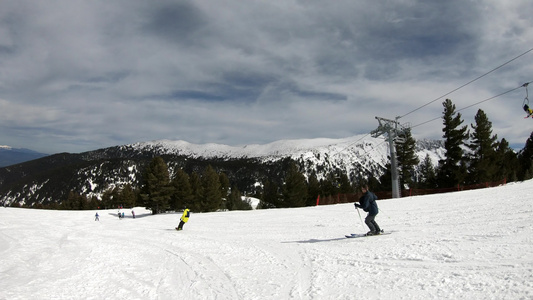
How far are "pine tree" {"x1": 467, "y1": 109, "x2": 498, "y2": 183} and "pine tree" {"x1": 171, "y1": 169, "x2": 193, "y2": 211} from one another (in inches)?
1969

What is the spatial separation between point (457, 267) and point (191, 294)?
5833 millimetres

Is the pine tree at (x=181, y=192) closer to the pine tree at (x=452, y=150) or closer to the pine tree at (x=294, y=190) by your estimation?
the pine tree at (x=294, y=190)

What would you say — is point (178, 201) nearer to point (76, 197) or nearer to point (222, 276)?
point (222, 276)

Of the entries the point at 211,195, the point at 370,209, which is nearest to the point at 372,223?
the point at 370,209

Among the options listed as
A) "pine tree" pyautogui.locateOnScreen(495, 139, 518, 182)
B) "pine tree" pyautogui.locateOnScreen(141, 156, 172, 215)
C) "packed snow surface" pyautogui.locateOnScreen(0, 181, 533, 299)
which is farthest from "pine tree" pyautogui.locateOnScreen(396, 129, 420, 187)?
"pine tree" pyautogui.locateOnScreen(141, 156, 172, 215)

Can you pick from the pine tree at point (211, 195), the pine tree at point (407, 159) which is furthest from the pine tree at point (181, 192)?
the pine tree at point (407, 159)

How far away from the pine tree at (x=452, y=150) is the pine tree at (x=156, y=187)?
46.8 m

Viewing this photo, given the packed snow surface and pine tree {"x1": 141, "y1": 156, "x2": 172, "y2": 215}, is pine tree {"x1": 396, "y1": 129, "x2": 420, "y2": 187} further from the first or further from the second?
pine tree {"x1": 141, "y1": 156, "x2": 172, "y2": 215}

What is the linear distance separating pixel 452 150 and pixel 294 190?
26.1 metres

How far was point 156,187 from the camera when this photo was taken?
53.8m

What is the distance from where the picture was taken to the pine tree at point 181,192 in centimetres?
6031

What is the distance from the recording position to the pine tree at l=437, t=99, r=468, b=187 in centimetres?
4484

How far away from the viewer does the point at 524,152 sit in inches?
2822

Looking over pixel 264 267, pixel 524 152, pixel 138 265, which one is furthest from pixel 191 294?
pixel 524 152
